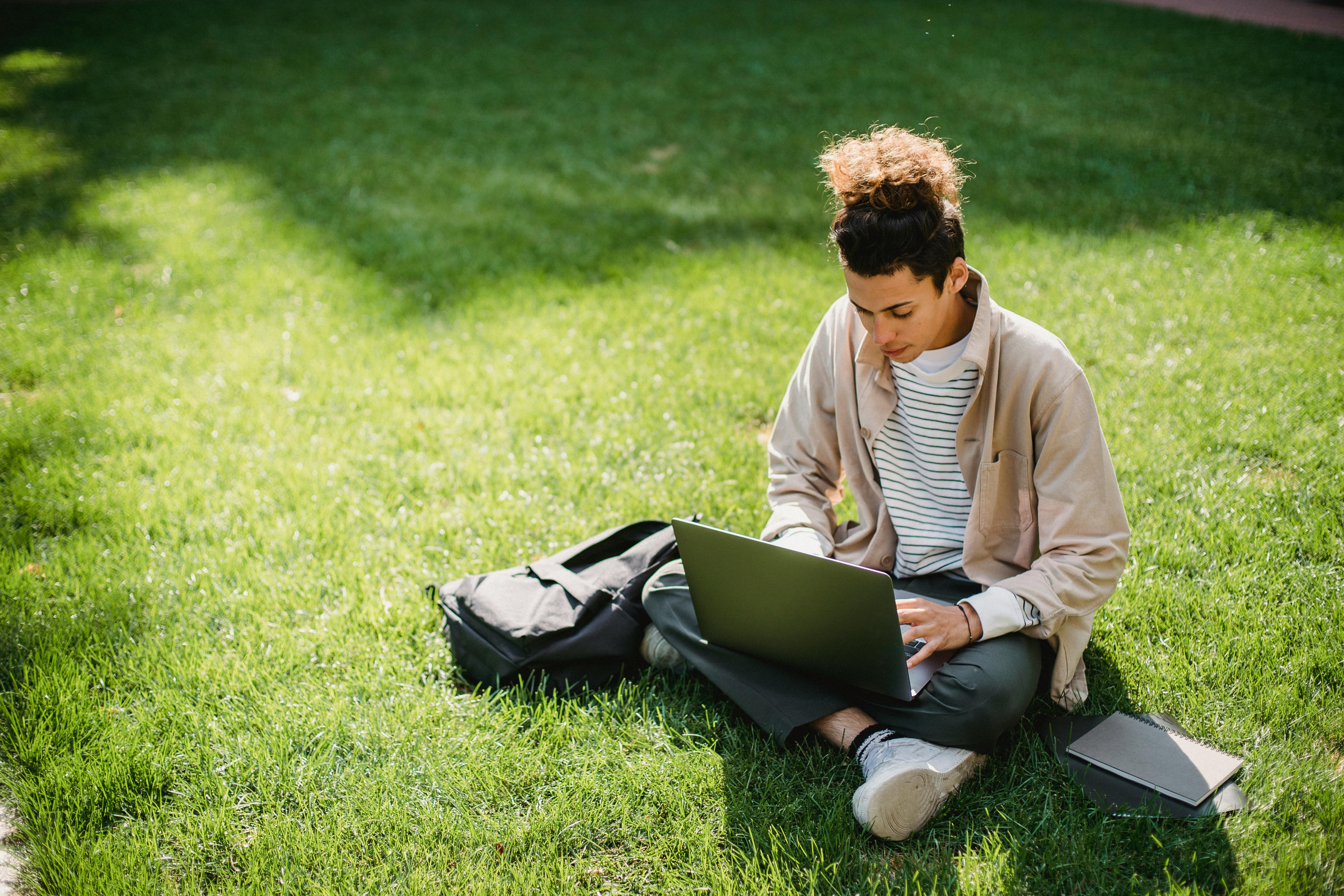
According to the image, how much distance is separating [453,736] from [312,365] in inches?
104

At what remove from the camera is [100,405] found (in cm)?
428

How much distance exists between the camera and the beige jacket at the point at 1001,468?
2287 millimetres

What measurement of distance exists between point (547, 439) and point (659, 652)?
1.49 metres

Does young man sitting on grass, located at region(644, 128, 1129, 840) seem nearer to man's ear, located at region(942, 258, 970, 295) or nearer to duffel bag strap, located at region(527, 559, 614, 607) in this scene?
man's ear, located at region(942, 258, 970, 295)

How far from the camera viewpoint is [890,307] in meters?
2.34

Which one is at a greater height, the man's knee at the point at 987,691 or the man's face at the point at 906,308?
the man's face at the point at 906,308

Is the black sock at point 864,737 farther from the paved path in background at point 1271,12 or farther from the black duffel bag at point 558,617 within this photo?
the paved path in background at point 1271,12

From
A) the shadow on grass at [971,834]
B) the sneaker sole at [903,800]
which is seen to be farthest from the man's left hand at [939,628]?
the shadow on grass at [971,834]

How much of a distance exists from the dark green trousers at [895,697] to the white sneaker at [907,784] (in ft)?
0.11

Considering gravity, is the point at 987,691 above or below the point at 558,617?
above

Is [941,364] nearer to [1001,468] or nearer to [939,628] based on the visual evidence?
[1001,468]

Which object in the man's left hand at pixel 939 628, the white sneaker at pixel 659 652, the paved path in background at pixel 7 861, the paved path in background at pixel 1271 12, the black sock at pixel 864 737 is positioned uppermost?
the paved path in background at pixel 1271 12

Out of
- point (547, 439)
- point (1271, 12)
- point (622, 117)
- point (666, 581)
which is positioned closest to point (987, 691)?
point (666, 581)

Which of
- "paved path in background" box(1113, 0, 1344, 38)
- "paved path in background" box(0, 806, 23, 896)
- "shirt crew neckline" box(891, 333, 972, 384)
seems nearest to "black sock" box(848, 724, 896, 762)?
"shirt crew neckline" box(891, 333, 972, 384)
